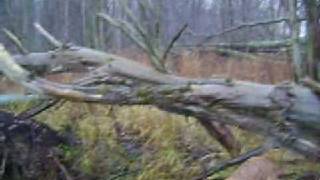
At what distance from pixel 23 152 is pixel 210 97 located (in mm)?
2657

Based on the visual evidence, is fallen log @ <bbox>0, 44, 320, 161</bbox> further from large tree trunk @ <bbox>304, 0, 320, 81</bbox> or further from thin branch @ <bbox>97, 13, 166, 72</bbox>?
large tree trunk @ <bbox>304, 0, 320, 81</bbox>

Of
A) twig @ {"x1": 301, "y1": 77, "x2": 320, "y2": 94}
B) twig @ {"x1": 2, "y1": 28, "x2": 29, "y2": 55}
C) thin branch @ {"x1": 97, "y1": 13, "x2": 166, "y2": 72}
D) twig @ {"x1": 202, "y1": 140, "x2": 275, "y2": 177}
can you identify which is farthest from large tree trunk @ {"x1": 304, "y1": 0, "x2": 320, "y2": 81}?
twig @ {"x1": 2, "y1": 28, "x2": 29, "y2": 55}

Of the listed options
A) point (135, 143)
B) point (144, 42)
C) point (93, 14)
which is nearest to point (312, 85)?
point (144, 42)

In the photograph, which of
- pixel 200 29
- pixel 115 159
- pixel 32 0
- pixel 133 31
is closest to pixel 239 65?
pixel 115 159

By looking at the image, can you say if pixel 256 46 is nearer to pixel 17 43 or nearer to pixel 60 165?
pixel 60 165

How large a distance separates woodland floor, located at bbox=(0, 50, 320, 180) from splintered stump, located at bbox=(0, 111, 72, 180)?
0.24 metres

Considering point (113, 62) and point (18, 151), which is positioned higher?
point (113, 62)

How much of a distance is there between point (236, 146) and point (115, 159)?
153cm

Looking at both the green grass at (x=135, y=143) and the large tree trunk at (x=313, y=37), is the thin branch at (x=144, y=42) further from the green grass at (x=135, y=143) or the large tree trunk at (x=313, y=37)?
the green grass at (x=135, y=143)

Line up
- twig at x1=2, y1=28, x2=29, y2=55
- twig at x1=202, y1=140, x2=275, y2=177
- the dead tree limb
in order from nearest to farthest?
twig at x1=202, y1=140, x2=275, y2=177 → twig at x1=2, y1=28, x2=29, y2=55 → the dead tree limb

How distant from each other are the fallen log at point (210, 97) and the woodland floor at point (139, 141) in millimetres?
1615

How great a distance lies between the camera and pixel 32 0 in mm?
17156

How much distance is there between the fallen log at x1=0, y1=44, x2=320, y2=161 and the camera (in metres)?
3.27

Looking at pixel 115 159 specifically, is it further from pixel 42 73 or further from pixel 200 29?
pixel 200 29
